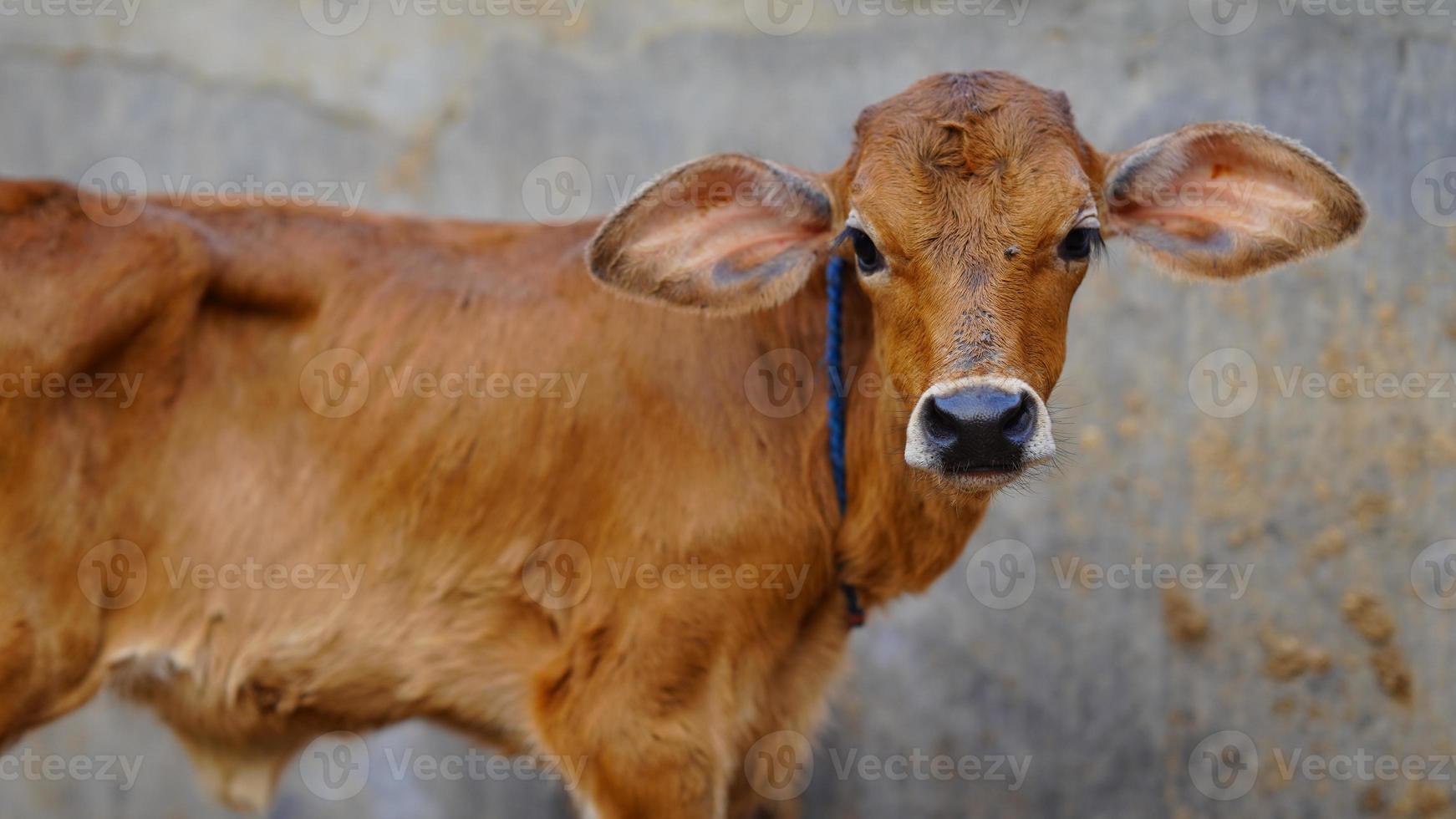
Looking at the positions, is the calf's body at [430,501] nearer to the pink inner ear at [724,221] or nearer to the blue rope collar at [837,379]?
the blue rope collar at [837,379]

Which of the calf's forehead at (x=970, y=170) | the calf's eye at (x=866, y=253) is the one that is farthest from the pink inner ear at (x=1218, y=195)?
the calf's eye at (x=866, y=253)

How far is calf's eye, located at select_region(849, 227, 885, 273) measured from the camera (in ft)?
11.8

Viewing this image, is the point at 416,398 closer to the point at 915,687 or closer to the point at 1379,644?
the point at 915,687

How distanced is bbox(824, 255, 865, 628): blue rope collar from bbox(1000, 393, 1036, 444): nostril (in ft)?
3.16

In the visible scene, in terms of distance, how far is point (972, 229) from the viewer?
11.1ft

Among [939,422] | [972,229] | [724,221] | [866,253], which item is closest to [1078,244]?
[972,229]

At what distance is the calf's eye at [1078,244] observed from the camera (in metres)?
3.48

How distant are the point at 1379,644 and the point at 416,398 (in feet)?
12.6

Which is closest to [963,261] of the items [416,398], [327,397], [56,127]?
[416,398]

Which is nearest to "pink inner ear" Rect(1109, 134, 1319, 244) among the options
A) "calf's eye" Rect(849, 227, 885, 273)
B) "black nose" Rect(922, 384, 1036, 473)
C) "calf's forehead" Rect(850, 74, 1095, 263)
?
"calf's forehead" Rect(850, 74, 1095, 263)

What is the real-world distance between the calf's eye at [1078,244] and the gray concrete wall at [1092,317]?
1756 millimetres

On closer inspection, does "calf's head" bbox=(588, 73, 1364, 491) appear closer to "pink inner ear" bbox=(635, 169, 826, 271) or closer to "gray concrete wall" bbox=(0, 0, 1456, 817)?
"pink inner ear" bbox=(635, 169, 826, 271)

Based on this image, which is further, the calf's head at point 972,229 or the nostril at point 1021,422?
the calf's head at point 972,229

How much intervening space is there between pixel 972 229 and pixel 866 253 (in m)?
0.36
